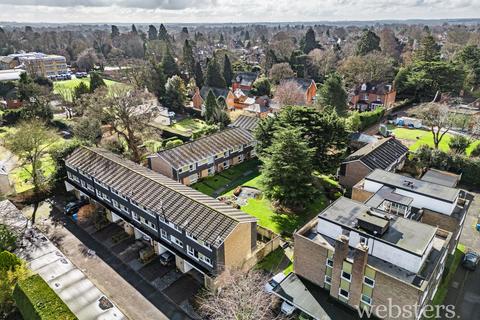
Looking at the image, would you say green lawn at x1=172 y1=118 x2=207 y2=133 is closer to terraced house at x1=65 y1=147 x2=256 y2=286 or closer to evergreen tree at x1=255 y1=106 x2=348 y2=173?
evergreen tree at x1=255 y1=106 x2=348 y2=173

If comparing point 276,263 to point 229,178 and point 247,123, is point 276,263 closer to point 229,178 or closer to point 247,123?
point 229,178

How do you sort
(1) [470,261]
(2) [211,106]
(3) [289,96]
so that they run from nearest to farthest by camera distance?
1. (1) [470,261]
2. (2) [211,106]
3. (3) [289,96]

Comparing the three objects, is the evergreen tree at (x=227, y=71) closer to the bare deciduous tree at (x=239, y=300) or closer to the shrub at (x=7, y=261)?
the bare deciduous tree at (x=239, y=300)

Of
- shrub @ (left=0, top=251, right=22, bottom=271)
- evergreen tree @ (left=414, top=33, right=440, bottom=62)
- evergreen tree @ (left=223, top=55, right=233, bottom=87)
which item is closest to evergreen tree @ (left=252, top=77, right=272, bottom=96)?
evergreen tree @ (left=223, top=55, right=233, bottom=87)

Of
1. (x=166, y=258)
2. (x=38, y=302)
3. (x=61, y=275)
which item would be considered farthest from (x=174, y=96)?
(x=38, y=302)

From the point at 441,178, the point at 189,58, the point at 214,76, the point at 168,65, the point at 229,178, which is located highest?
the point at 189,58
